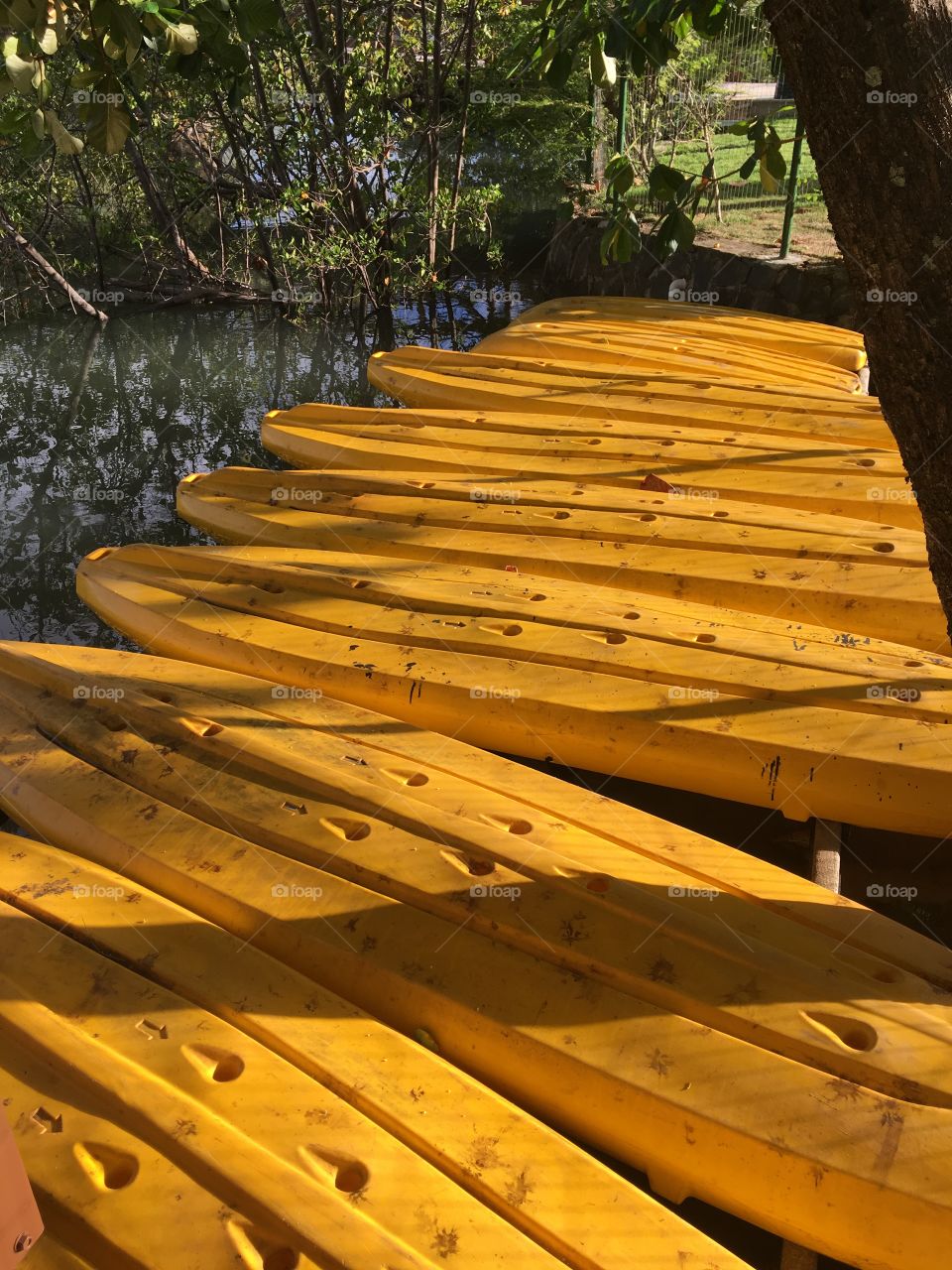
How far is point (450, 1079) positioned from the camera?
1783 millimetres

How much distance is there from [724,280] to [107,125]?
7.60m

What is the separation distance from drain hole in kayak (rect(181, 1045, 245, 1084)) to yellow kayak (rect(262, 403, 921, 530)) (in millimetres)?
2682

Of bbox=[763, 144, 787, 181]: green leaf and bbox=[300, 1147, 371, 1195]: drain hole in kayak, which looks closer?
bbox=[300, 1147, 371, 1195]: drain hole in kayak

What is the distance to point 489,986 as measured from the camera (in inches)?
76.4

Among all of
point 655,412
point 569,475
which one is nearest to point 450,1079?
point 569,475

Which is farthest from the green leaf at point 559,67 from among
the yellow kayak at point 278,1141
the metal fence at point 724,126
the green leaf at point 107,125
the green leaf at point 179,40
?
the metal fence at point 724,126

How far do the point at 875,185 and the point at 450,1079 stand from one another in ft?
5.03

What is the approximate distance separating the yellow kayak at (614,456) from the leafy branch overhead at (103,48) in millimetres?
2345

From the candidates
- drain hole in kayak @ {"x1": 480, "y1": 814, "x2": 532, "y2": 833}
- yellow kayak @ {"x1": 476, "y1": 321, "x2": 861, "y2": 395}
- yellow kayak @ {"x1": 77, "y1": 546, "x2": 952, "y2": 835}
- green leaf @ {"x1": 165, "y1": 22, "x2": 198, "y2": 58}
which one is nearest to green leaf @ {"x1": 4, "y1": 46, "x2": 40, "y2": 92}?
green leaf @ {"x1": 165, "y1": 22, "x2": 198, "y2": 58}

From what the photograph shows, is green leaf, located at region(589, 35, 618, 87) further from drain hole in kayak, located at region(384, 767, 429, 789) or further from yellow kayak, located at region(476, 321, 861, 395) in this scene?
yellow kayak, located at region(476, 321, 861, 395)

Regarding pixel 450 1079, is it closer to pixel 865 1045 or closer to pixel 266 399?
pixel 865 1045

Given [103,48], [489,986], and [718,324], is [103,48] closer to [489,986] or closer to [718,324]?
[489,986]

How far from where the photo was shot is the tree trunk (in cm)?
127

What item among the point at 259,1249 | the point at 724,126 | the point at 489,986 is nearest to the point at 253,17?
the point at 489,986
